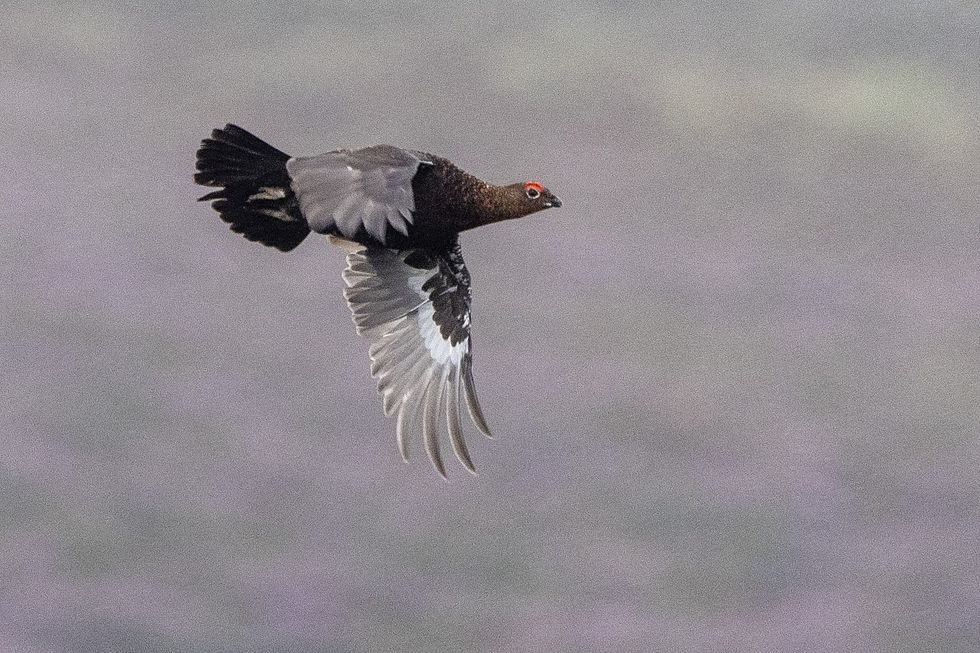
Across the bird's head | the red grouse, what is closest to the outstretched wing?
the red grouse

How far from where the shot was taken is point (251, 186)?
48.0 feet

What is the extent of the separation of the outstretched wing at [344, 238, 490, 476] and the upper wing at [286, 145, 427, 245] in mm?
2002

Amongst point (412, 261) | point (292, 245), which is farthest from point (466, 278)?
point (292, 245)

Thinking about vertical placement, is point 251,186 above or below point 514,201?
below

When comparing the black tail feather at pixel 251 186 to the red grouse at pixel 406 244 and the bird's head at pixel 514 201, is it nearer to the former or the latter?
the red grouse at pixel 406 244

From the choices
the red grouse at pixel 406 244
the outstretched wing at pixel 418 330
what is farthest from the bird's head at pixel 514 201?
Result: the outstretched wing at pixel 418 330

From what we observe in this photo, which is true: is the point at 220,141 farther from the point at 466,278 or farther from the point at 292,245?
the point at 466,278

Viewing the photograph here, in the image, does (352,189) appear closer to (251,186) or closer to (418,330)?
(251,186)

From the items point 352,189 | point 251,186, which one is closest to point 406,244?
point 251,186

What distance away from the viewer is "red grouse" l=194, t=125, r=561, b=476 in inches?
569

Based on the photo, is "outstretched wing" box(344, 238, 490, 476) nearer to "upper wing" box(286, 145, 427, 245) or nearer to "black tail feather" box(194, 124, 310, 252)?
"black tail feather" box(194, 124, 310, 252)

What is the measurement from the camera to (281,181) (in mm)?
14656

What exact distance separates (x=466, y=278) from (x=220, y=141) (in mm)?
2746

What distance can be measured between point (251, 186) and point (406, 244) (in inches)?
58.2
